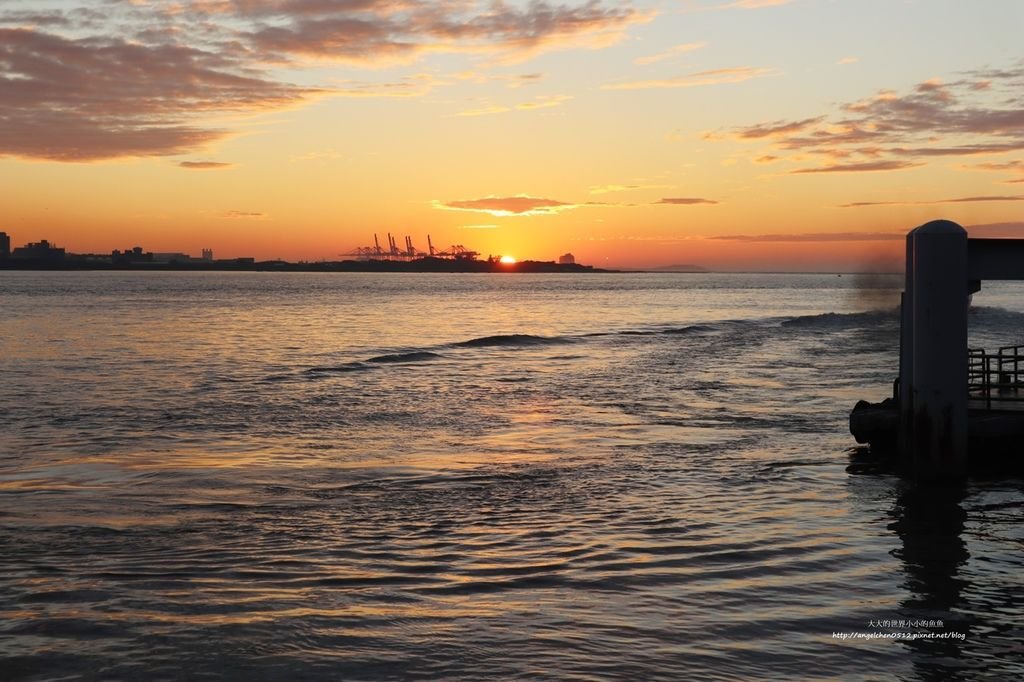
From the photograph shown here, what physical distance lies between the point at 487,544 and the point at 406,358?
40.5 metres

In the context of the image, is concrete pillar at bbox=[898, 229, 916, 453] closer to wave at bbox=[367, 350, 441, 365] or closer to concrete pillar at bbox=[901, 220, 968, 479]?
concrete pillar at bbox=[901, 220, 968, 479]

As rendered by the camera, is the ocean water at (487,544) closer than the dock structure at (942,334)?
Yes

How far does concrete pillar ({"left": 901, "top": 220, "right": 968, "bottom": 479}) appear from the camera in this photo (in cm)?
1692

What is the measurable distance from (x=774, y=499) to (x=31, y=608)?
11.4 meters

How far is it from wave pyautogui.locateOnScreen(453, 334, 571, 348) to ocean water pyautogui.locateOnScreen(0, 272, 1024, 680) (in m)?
33.4

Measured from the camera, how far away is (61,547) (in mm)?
13797

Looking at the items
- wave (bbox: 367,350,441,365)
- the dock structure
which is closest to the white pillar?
the dock structure

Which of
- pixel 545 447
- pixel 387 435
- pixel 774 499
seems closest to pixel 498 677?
pixel 774 499

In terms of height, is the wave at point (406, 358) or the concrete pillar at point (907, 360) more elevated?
the concrete pillar at point (907, 360)

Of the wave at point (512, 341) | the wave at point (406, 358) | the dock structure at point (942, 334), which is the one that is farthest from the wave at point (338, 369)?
the dock structure at point (942, 334)

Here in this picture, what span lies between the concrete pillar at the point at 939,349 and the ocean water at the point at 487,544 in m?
0.83

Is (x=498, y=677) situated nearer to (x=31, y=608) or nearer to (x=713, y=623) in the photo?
(x=713, y=623)

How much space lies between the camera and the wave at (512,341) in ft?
222

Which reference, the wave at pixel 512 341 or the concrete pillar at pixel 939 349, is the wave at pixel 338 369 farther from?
the concrete pillar at pixel 939 349
